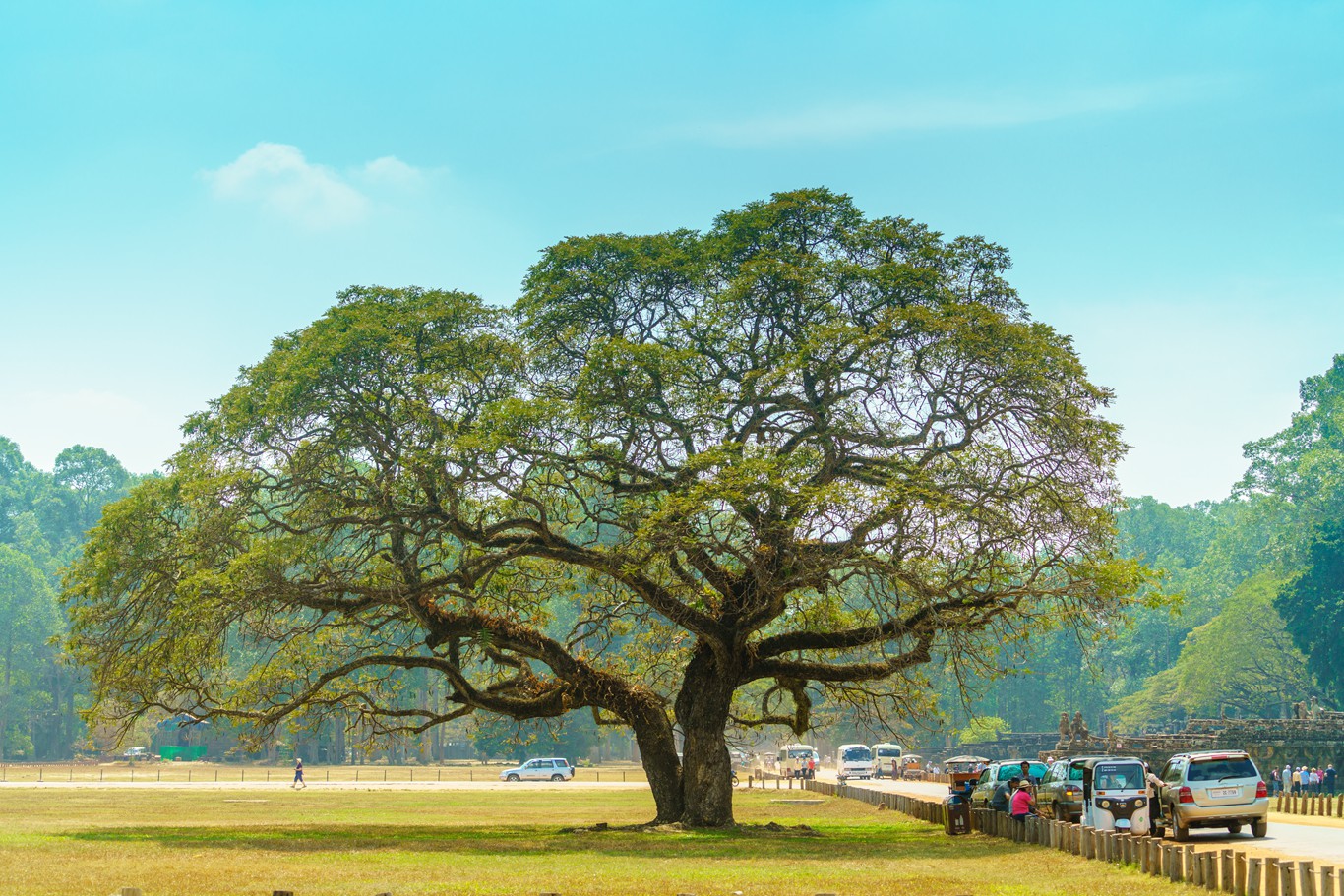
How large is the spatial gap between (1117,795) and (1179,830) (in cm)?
129

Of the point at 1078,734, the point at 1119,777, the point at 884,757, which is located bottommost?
the point at 884,757

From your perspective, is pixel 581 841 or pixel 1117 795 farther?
pixel 581 841

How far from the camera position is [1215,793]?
23328 mm

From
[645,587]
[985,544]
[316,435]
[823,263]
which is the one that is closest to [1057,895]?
[985,544]

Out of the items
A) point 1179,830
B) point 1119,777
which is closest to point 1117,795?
point 1119,777

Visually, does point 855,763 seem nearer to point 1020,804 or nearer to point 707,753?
point 707,753

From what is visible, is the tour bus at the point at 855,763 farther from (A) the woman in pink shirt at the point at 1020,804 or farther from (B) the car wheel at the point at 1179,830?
(B) the car wheel at the point at 1179,830

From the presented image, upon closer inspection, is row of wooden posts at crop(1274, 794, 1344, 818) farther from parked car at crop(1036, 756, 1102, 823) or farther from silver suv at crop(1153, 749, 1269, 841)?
silver suv at crop(1153, 749, 1269, 841)

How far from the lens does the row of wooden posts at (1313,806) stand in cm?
3240

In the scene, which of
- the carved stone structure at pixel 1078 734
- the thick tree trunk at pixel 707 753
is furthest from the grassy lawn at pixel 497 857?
the carved stone structure at pixel 1078 734

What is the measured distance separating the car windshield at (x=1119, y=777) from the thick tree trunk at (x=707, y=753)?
856 centimetres

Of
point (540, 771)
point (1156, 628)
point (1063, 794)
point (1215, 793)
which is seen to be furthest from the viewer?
point (1156, 628)

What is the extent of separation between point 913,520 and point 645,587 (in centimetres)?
612

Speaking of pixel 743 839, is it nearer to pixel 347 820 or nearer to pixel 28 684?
pixel 347 820
